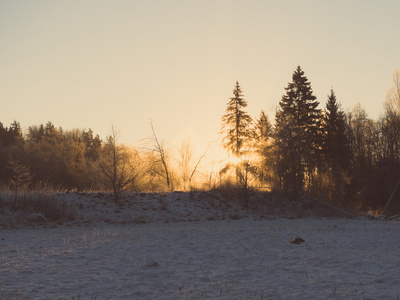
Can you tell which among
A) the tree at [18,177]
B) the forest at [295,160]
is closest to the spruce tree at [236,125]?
the forest at [295,160]

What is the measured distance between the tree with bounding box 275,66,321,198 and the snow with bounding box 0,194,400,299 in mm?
22545

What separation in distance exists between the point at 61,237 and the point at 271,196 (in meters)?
24.7

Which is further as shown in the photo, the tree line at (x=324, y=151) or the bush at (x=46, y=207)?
the tree line at (x=324, y=151)

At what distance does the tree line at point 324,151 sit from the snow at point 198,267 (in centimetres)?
2600

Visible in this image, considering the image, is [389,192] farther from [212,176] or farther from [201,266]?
[201,266]

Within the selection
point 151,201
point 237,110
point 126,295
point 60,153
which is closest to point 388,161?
point 237,110

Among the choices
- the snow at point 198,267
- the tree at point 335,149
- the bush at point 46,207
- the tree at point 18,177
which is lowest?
the snow at point 198,267

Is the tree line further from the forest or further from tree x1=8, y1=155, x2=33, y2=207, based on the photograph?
tree x1=8, y1=155, x2=33, y2=207

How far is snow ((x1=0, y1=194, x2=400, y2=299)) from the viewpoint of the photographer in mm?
7246

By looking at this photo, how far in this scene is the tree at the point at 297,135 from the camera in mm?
38250

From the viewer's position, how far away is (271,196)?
35906 millimetres

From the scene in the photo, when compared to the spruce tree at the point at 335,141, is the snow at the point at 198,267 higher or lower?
lower

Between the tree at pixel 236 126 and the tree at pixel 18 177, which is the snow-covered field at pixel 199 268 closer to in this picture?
the tree at pixel 18 177

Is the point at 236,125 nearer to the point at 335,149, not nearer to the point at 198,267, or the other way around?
the point at 335,149
